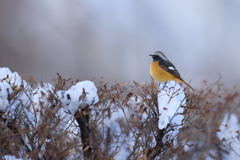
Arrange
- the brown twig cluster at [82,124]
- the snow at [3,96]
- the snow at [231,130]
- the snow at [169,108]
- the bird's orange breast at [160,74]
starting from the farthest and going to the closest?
the snow at [231,130] < the bird's orange breast at [160,74] < the snow at [169,108] < the snow at [3,96] < the brown twig cluster at [82,124]

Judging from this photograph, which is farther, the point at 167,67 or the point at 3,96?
the point at 167,67

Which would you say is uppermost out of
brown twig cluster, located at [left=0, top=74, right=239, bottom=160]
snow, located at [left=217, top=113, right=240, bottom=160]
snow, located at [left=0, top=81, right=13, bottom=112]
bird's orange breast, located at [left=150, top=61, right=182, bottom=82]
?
bird's orange breast, located at [left=150, top=61, right=182, bottom=82]

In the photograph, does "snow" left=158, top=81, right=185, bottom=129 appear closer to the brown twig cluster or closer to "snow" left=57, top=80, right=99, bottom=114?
the brown twig cluster

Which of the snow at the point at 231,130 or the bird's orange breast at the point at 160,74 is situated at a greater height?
the bird's orange breast at the point at 160,74

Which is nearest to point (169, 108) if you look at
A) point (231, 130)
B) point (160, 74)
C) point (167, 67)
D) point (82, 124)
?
point (82, 124)

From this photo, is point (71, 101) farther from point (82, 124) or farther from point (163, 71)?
point (163, 71)

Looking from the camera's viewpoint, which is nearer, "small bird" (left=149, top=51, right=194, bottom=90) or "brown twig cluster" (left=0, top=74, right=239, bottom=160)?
"brown twig cluster" (left=0, top=74, right=239, bottom=160)

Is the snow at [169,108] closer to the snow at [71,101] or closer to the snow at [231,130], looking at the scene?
the snow at [71,101]

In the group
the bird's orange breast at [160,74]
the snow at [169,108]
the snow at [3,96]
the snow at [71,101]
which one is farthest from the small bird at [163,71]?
the snow at [3,96]

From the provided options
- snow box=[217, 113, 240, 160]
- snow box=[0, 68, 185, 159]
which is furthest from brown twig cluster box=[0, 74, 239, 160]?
snow box=[217, 113, 240, 160]

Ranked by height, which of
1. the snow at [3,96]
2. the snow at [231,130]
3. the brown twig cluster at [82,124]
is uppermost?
the snow at [231,130]

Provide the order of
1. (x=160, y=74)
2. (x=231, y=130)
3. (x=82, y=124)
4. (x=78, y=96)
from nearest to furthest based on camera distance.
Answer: (x=78, y=96), (x=82, y=124), (x=160, y=74), (x=231, y=130)

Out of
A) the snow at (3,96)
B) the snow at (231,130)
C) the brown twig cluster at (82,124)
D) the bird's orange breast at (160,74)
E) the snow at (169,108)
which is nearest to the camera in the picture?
the brown twig cluster at (82,124)

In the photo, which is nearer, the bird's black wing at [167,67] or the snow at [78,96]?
the snow at [78,96]
